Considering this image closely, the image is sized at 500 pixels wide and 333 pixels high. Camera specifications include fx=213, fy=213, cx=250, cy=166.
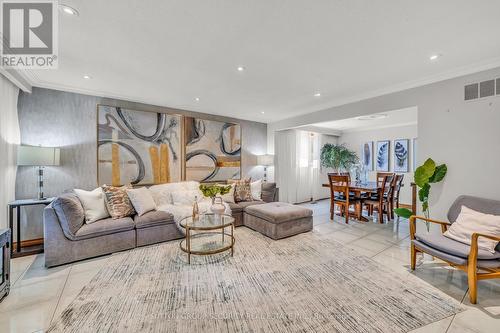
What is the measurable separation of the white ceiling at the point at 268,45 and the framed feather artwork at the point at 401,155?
359cm

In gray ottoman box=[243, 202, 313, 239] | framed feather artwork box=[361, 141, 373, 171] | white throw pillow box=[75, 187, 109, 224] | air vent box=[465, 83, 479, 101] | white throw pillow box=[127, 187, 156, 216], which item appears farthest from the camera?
framed feather artwork box=[361, 141, 373, 171]

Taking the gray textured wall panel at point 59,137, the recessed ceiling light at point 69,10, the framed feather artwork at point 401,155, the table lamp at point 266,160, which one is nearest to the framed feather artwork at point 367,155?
the framed feather artwork at point 401,155

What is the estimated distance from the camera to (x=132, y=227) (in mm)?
3109

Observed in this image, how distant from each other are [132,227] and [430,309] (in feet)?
11.7

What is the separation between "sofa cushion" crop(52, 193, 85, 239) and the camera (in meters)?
2.63

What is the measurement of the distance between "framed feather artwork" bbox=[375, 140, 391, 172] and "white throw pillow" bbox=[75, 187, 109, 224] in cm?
718

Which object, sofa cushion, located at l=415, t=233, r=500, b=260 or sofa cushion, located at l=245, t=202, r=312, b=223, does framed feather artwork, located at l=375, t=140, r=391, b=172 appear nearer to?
sofa cushion, located at l=245, t=202, r=312, b=223

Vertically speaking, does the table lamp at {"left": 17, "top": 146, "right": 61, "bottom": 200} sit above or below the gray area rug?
above

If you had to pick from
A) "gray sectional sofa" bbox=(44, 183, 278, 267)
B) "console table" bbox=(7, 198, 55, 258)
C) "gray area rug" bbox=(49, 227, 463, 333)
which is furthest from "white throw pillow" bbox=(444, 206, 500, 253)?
"console table" bbox=(7, 198, 55, 258)

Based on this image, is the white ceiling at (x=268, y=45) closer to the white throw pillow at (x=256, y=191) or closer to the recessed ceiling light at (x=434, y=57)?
the recessed ceiling light at (x=434, y=57)

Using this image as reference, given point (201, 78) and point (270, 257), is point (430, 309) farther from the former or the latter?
point (201, 78)

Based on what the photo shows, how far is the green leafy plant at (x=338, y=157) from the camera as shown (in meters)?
6.89

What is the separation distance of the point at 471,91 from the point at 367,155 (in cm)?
442

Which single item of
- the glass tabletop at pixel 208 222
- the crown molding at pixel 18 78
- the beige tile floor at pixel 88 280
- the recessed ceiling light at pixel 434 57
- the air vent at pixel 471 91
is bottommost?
the beige tile floor at pixel 88 280
